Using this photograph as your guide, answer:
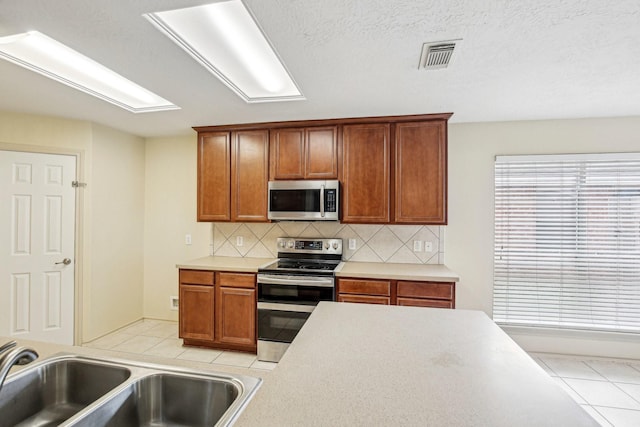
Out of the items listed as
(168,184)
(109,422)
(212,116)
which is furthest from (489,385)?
(168,184)

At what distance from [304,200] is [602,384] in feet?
9.90

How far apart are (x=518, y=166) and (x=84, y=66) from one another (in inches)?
159

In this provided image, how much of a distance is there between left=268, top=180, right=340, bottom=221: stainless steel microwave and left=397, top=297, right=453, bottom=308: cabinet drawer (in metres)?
1.00

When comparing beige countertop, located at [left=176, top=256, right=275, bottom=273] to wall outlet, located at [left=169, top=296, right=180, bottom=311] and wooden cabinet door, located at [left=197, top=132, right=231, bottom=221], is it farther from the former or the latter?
wall outlet, located at [left=169, top=296, right=180, bottom=311]

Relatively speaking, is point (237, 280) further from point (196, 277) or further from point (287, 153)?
point (287, 153)

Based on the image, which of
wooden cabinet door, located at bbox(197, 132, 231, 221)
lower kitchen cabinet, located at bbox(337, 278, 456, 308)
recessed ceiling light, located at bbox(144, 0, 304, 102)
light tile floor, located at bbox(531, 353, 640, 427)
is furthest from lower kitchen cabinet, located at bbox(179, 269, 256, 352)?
light tile floor, located at bbox(531, 353, 640, 427)

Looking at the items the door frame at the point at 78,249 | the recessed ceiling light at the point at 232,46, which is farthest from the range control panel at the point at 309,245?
the door frame at the point at 78,249

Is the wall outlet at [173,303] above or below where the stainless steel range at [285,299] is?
below

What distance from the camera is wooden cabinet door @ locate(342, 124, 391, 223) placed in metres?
3.03

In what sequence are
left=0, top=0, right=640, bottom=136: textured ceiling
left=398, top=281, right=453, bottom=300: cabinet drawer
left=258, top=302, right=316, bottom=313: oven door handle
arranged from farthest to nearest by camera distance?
1. left=258, top=302, right=316, bottom=313: oven door handle
2. left=398, top=281, right=453, bottom=300: cabinet drawer
3. left=0, top=0, right=640, bottom=136: textured ceiling

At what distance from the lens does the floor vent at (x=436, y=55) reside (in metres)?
1.71

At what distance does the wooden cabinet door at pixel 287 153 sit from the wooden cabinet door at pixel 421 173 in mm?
992

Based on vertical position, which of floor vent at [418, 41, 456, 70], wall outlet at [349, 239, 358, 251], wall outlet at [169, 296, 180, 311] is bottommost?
wall outlet at [169, 296, 180, 311]

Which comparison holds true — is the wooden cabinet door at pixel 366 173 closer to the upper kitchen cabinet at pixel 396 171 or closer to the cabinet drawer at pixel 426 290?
the upper kitchen cabinet at pixel 396 171
